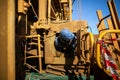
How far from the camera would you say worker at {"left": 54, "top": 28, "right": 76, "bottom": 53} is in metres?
6.26

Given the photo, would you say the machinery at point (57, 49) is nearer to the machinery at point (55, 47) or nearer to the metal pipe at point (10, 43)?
the machinery at point (55, 47)

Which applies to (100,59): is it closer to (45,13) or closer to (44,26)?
(44,26)

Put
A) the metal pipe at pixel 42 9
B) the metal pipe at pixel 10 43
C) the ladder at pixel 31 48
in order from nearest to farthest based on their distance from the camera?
the metal pipe at pixel 10 43, the ladder at pixel 31 48, the metal pipe at pixel 42 9

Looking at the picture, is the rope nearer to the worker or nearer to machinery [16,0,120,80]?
machinery [16,0,120,80]

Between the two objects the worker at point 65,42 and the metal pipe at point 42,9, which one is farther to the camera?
the metal pipe at point 42,9

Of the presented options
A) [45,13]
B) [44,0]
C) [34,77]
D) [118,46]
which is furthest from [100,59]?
[44,0]

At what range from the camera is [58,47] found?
276 inches

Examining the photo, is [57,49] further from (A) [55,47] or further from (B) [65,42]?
(B) [65,42]

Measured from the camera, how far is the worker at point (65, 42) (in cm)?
626

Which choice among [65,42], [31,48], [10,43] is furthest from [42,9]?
[10,43]

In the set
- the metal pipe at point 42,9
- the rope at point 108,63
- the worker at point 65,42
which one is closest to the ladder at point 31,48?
the worker at point 65,42

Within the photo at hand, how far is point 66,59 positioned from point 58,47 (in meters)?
Result: 0.51

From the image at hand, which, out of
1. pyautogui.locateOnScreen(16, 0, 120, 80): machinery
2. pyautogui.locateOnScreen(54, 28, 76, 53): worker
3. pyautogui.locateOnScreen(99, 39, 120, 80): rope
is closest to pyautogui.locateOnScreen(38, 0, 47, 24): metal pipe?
pyautogui.locateOnScreen(16, 0, 120, 80): machinery

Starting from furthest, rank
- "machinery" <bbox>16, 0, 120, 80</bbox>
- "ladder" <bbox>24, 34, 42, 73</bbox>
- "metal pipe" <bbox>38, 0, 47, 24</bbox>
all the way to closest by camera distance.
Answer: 1. "metal pipe" <bbox>38, 0, 47, 24</bbox>
2. "ladder" <bbox>24, 34, 42, 73</bbox>
3. "machinery" <bbox>16, 0, 120, 80</bbox>
